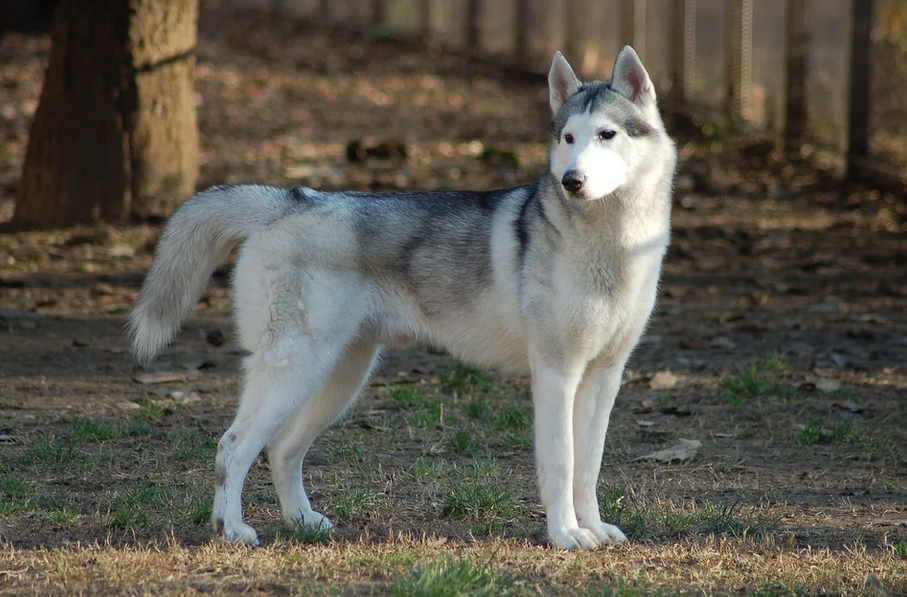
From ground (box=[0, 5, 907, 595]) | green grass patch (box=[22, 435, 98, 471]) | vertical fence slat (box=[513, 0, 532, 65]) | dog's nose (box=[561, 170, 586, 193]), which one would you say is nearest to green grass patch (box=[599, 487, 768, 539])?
ground (box=[0, 5, 907, 595])

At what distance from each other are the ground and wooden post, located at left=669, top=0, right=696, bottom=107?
8.61 feet

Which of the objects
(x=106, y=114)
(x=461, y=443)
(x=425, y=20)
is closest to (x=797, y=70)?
(x=106, y=114)

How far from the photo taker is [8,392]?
6188 mm

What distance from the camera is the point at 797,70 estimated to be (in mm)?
11719

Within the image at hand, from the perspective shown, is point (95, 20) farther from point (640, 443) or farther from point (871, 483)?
point (871, 483)

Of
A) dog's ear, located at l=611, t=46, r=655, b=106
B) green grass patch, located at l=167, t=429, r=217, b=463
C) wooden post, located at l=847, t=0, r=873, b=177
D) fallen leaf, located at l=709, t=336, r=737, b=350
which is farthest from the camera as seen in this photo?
wooden post, located at l=847, t=0, r=873, b=177

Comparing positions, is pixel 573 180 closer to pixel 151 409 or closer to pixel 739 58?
pixel 151 409

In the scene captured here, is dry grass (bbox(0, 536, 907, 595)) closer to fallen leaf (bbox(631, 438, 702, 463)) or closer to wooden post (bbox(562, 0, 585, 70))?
fallen leaf (bbox(631, 438, 702, 463))

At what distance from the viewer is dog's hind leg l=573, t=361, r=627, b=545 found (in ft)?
14.5

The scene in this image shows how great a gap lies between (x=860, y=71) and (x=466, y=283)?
7.42 meters

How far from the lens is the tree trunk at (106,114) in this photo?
8.62 metres

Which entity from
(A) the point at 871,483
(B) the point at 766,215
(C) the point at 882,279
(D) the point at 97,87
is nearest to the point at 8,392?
(D) the point at 97,87

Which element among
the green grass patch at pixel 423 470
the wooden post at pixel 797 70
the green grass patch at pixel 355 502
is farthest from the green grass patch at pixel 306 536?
the wooden post at pixel 797 70

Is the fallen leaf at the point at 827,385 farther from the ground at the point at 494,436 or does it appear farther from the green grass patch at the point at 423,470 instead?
the green grass patch at the point at 423,470
